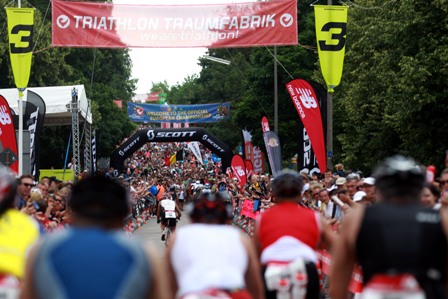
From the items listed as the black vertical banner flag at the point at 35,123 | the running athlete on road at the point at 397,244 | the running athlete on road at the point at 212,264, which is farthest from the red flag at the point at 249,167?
the running athlete on road at the point at 397,244

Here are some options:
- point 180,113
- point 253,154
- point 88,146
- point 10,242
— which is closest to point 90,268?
point 10,242

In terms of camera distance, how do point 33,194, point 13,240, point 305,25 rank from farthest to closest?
point 305,25 → point 33,194 → point 13,240

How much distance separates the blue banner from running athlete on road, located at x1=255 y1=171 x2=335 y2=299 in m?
59.1

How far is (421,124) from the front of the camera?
3806 cm

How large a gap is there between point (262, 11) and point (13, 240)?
23.7m

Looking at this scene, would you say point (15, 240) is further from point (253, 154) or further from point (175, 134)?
point (253, 154)

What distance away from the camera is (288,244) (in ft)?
28.5

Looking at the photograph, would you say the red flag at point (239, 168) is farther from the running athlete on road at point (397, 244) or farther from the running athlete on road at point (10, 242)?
the running athlete on road at point (397, 244)

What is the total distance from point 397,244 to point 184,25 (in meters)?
24.3

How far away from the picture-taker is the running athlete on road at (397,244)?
5.83m

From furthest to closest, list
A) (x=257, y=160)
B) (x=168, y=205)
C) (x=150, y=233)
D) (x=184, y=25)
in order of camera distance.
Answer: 1. (x=257, y=160)
2. (x=150, y=233)
3. (x=168, y=205)
4. (x=184, y=25)

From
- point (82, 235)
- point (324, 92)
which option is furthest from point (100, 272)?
point (324, 92)

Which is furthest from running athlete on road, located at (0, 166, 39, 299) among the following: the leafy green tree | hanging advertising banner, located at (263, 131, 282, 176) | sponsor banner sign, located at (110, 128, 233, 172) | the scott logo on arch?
the scott logo on arch

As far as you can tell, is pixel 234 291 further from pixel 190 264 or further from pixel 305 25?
pixel 305 25
